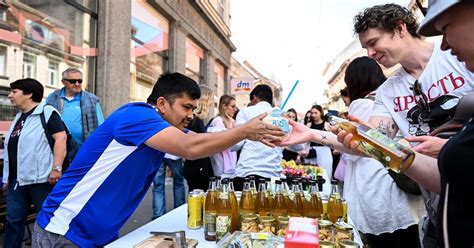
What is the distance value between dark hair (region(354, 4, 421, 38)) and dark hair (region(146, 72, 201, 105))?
1.18 m

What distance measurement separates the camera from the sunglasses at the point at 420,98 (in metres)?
1.88

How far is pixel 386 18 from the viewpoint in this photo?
2.08m

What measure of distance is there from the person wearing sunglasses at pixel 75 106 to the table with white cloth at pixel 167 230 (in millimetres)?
2633

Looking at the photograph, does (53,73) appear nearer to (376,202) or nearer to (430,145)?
(376,202)

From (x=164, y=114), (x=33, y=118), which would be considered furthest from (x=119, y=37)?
(x=164, y=114)

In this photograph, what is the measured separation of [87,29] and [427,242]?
24.8 feet

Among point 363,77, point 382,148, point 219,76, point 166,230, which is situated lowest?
point 166,230

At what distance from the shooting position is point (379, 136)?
1236mm

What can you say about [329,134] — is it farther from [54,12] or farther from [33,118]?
[54,12]

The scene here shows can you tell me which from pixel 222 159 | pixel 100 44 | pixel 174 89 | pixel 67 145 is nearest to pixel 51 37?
pixel 100 44

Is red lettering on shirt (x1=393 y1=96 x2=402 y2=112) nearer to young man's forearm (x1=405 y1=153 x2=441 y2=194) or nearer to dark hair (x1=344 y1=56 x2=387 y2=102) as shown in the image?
dark hair (x1=344 y1=56 x2=387 y2=102)

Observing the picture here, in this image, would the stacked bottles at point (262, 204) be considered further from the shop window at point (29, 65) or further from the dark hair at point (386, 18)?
the shop window at point (29, 65)

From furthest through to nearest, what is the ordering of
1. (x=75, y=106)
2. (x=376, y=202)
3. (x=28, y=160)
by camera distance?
Answer: (x=75, y=106) < (x=28, y=160) < (x=376, y=202)

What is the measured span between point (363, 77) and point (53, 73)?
19.3 ft
